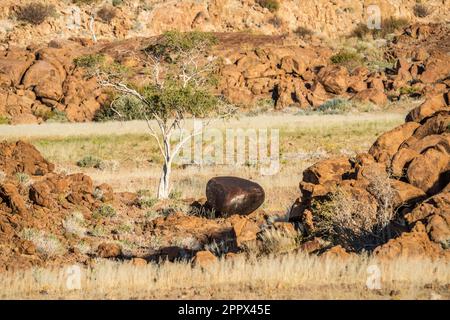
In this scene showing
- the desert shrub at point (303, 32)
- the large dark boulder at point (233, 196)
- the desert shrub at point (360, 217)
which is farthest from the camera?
the desert shrub at point (303, 32)

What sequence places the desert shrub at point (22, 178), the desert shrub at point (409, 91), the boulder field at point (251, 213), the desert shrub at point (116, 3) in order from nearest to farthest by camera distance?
the boulder field at point (251, 213) < the desert shrub at point (22, 178) < the desert shrub at point (409, 91) < the desert shrub at point (116, 3)

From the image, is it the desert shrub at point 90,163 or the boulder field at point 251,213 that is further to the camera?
the desert shrub at point 90,163

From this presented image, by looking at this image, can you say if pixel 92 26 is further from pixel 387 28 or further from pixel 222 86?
pixel 387 28

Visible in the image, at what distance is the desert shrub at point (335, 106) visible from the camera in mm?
41222

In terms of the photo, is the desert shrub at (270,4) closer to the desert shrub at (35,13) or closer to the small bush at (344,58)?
the small bush at (344,58)

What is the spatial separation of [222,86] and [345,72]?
27.4 ft

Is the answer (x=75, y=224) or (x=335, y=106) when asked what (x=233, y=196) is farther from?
(x=335, y=106)

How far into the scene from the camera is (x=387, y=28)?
69250 mm

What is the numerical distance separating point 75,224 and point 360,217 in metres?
7.69

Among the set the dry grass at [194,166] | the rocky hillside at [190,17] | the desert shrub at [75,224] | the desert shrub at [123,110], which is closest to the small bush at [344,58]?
Answer: the dry grass at [194,166]

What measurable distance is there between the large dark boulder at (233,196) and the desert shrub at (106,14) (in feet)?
161

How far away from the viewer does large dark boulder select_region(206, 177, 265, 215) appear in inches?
756

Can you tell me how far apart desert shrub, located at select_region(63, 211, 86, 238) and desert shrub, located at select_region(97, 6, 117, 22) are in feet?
163

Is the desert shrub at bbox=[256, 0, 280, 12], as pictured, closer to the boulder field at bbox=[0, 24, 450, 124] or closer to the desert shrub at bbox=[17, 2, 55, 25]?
the boulder field at bbox=[0, 24, 450, 124]
